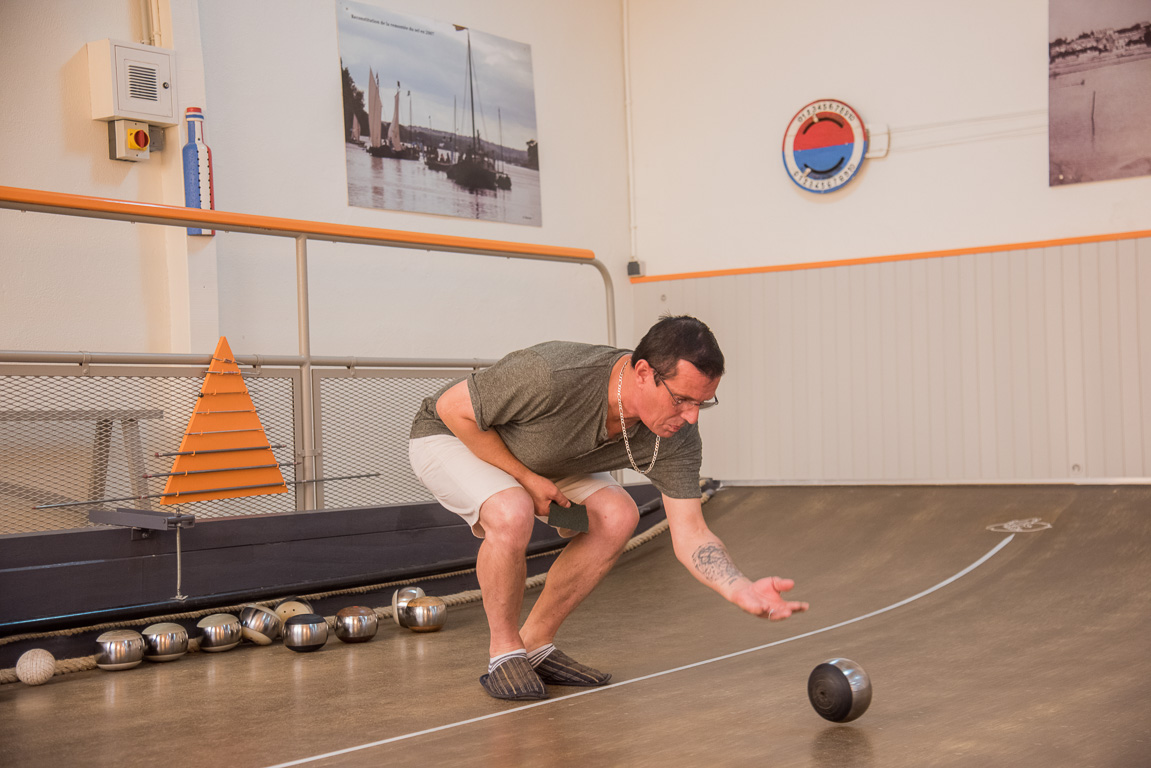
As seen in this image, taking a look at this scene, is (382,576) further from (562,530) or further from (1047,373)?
(1047,373)

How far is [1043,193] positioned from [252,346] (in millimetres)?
4479

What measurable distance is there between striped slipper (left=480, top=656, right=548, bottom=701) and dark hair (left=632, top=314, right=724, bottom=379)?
0.81 m

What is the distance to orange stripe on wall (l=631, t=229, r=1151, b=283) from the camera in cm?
564

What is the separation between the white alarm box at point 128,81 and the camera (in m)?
4.42

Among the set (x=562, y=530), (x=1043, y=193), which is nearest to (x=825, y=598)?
(x=562, y=530)

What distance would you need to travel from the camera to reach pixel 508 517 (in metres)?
2.43

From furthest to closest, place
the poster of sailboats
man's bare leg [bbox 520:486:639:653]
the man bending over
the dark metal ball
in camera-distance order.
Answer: the poster of sailboats
the dark metal ball
man's bare leg [bbox 520:486:639:653]
the man bending over

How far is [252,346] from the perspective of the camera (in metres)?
5.09

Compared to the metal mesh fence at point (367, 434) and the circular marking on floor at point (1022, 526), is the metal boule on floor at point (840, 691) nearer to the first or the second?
the metal mesh fence at point (367, 434)

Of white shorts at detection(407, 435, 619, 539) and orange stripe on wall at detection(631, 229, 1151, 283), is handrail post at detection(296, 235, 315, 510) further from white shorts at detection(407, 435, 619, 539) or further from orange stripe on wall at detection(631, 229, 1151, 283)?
orange stripe on wall at detection(631, 229, 1151, 283)

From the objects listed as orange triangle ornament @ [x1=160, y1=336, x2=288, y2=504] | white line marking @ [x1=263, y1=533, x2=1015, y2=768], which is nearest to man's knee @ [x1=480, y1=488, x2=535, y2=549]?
white line marking @ [x1=263, y1=533, x2=1015, y2=768]

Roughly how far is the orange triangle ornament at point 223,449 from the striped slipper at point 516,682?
57.5 inches

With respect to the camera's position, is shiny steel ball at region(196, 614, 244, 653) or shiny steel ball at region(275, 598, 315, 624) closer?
shiny steel ball at region(196, 614, 244, 653)

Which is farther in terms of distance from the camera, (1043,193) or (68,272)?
(1043,193)
